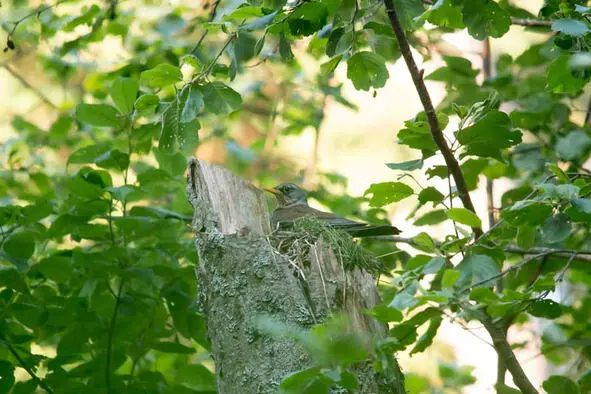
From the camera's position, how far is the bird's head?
7.21 m

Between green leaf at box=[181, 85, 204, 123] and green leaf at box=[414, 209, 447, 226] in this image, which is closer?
green leaf at box=[181, 85, 204, 123]

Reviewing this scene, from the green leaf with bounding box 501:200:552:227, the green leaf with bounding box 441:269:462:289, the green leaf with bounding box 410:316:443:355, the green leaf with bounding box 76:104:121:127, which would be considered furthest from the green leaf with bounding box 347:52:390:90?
the green leaf with bounding box 76:104:121:127

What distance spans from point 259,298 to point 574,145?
2864mm

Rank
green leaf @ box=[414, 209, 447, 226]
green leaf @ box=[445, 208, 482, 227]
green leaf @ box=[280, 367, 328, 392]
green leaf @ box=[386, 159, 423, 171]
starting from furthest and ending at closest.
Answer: green leaf @ box=[414, 209, 447, 226] < green leaf @ box=[386, 159, 423, 171] < green leaf @ box=[445, 208, 482, 227] < green leaf @ box=[280, 367, 328, 392]

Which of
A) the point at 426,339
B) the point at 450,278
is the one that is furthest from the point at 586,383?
the point at 450,278

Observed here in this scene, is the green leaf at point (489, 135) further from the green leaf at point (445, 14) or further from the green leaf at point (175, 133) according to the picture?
the green leaf at point (175, 133)

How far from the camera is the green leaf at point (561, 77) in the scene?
341 cm

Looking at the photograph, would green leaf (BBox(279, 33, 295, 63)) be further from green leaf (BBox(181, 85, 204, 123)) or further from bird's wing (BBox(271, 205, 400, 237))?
bird's wing (BBox(271, 205, 400, 237))

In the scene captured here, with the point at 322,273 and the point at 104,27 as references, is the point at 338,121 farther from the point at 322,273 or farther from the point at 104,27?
the point at 322,273

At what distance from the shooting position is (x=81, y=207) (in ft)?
16.8

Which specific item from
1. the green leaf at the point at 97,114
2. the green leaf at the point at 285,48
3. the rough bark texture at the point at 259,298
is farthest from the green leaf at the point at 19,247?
the green leaf at the point at 285,48

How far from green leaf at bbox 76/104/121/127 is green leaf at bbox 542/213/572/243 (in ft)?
8.36

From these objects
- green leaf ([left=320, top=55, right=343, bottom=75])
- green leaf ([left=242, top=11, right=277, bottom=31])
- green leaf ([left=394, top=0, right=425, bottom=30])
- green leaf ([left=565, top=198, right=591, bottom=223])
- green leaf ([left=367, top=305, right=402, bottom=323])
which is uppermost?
green leaf ([left=394, top=0, right=425, bottom=30])

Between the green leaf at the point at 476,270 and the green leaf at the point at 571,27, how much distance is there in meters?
0.99
